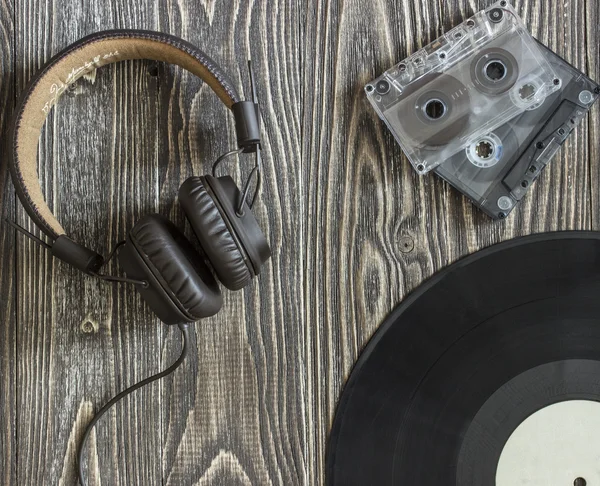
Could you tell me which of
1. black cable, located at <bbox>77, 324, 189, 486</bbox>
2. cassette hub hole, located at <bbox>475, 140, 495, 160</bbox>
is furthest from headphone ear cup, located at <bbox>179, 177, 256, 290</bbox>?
cassette hub hole, located at <bbox>475, 140, 495, 160</bbox>

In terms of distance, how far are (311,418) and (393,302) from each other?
0.18 meters

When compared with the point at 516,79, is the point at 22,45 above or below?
above

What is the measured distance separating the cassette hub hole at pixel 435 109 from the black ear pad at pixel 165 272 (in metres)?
0.36

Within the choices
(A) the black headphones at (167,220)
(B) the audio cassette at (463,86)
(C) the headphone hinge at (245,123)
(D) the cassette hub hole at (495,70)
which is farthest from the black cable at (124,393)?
(D) the cassette hub hole at (495,70)

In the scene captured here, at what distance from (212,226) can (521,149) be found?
0.41m

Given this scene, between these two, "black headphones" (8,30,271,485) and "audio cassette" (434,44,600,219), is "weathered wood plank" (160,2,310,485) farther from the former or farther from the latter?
"audio cassette" (434,44,600,219)

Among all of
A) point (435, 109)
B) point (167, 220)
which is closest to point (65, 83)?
point (167, 220)

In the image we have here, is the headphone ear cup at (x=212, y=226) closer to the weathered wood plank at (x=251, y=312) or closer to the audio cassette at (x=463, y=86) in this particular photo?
the weathered wood plank at (x=251, y=312)

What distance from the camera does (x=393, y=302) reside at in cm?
81

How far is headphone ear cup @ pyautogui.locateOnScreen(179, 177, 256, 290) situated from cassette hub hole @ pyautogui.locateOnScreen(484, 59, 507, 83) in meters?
0.40

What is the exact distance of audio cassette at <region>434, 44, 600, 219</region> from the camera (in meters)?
0.80

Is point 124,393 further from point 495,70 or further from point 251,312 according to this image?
point 495,70

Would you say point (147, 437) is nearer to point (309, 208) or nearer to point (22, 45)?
point (309, 208)

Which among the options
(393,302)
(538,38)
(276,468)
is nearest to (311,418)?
(276,468)
